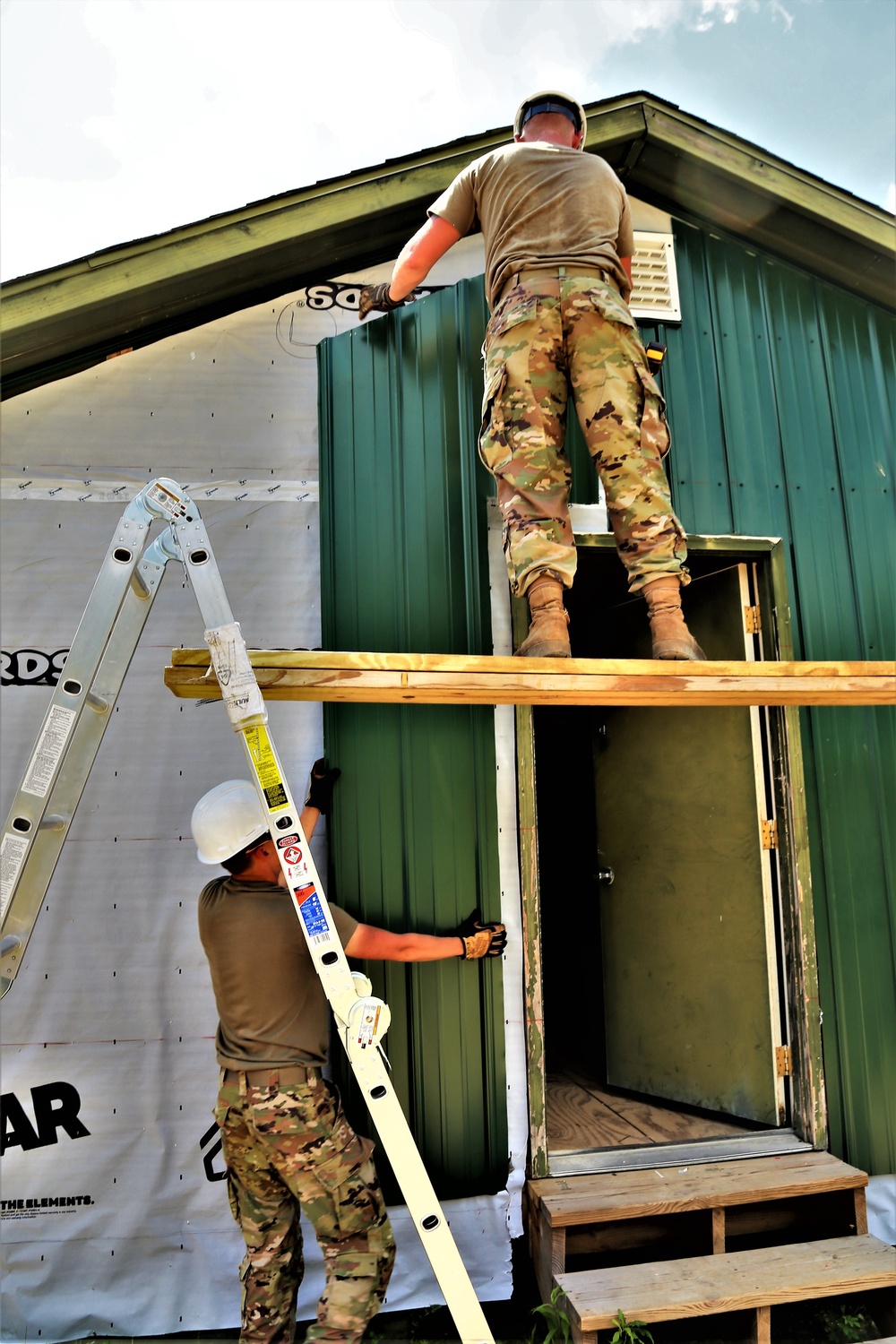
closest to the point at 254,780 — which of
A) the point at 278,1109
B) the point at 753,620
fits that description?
the point at 278,1109

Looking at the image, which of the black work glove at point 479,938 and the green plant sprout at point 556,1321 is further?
the black work glove at point 479,938

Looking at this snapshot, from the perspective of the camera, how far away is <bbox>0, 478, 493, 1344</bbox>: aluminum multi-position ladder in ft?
5.68

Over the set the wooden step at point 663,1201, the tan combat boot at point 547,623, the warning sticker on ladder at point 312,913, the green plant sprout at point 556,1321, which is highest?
the tan combat boot at point 547,623

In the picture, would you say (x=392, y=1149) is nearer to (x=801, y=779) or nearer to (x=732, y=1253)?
(x=732, y=1253)

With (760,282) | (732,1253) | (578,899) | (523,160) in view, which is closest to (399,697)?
(523,160)

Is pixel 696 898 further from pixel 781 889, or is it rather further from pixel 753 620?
pixel 753 620

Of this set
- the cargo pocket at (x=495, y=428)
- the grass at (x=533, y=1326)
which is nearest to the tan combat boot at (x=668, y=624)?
the cargo pocket at (x=495, y=428)

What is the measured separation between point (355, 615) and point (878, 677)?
5.65 ft

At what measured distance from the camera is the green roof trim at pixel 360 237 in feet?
9.16

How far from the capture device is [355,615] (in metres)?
2.99

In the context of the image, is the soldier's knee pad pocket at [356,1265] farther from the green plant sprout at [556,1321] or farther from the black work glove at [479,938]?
the black work glove at [479,938]

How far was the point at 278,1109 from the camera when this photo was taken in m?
2.20

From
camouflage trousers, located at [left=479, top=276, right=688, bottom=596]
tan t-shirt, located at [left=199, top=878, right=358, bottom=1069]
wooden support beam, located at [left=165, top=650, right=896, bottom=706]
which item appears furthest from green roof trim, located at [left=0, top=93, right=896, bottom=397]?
tan t-shirt, located at [left=199, top=878, right=358, bottom=1069]

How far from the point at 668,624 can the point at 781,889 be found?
1.54m
